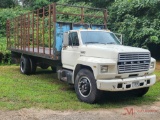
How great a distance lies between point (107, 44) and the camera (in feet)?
24.3

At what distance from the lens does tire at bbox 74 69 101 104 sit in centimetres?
637

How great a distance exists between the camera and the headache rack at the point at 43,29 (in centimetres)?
815

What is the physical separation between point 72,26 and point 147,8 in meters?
8.91

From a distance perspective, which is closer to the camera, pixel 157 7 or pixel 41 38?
pixel 41 38

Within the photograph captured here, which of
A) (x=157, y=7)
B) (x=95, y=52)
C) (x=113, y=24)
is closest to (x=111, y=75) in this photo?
(x=95, y=52)

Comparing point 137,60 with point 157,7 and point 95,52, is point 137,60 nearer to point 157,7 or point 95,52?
point 95,52

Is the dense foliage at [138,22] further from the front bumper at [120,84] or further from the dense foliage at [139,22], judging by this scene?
the front bumper at [120,84]

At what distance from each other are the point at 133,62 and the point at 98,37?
64.9 inches

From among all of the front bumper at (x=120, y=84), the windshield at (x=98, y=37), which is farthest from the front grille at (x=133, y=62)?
the windshield at (x=98, y=37)

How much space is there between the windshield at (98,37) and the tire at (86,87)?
3.65 ft

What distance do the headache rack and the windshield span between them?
115 cm

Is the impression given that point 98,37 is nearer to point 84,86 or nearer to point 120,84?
point 84,86

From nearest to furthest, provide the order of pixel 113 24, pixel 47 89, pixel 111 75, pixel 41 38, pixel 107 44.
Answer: pixel 111 75
pixel 107 44
pixel 47 89
pixel 41 38
pixel 113 24
